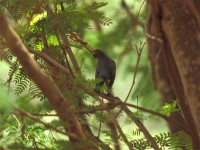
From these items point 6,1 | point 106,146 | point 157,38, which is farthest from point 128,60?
point 157,38

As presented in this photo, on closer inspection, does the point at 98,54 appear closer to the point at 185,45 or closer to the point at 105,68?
the point at 105,68

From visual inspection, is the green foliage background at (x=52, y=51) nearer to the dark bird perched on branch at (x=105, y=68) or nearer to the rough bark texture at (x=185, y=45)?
the rough bark texture at (x=185, y=45)

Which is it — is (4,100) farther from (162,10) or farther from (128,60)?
(128,60)

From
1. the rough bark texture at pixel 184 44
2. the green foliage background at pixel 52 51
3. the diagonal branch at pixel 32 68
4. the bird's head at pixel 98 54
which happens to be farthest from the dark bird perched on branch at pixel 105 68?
the diagonal branch at pixel 32 68

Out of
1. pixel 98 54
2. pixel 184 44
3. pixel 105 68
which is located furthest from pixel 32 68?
pixel 105 68

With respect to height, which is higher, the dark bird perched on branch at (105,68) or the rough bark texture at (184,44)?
the dark bird perched on branch at (105,68)

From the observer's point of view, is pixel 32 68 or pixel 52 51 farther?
pixel 52 51

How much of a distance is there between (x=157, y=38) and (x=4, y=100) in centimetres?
55

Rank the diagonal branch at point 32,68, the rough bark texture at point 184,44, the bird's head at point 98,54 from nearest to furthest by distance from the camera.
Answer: the diagonal branch at point 32,68 → the rough bark texture at point 184,44 → the bird's head at point 98,54

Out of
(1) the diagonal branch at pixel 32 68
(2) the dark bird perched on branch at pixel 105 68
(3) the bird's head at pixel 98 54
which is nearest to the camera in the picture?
(1) the diagonal branch at pixel 32 68

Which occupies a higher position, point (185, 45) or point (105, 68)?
point (105, 68)

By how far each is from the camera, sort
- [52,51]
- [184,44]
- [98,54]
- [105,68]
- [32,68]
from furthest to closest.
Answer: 1. [105,68]
2. [98,54]
3. [52,51]
4. [184,44]
5. [32,68]

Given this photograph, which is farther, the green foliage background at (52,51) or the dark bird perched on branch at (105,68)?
the dark bird perched on branch at (105,68)

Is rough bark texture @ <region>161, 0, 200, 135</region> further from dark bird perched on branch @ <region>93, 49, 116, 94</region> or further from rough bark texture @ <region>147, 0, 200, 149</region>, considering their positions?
dark bird perched on branch @ <region>93, 49, 116, 94</region>
